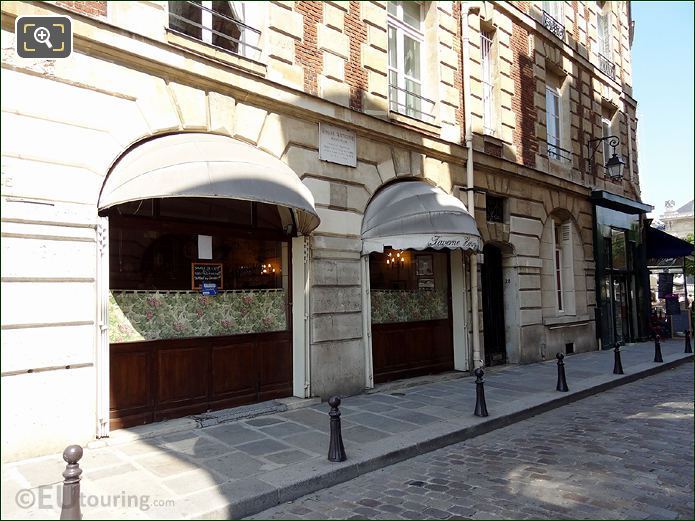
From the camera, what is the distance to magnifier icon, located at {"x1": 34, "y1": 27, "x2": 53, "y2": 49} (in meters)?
5.90

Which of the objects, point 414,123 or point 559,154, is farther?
point 559,154

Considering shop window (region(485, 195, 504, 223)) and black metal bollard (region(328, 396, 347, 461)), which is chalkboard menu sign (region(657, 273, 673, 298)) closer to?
shop window (region(485, 195, 504, 223))

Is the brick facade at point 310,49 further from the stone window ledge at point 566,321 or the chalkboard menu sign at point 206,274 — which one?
the stone window ledge at point 566,321

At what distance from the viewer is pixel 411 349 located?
1079 centimetres

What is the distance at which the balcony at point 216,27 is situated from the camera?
293 inches

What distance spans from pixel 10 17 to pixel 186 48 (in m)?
2.06

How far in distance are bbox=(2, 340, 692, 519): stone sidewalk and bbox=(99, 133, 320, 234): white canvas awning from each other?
9.85 ft

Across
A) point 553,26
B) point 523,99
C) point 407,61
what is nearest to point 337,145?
point 407,61

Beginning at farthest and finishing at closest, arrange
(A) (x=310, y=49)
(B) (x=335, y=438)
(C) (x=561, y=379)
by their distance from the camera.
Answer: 1. (C) (x=561, y=379)
2. (A) (x=310, y=49)
3. (B) (x=335, y=438)

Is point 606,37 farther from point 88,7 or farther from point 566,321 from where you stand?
point 88,7

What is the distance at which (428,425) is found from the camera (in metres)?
7.21

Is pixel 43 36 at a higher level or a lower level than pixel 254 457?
higher

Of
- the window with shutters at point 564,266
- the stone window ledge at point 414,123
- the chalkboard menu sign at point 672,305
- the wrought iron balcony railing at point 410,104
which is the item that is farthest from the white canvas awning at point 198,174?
the chalkboard menu sign at point 672,305

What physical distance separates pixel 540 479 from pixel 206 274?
523 cm
